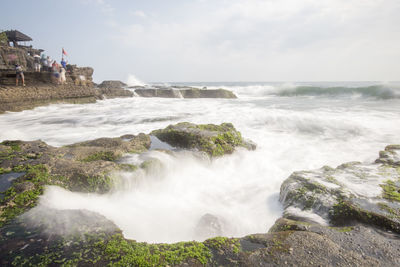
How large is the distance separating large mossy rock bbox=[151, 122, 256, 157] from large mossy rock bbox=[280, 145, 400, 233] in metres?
2.07

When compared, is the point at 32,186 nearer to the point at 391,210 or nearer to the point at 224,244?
the point at 224,244

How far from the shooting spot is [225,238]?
2.13 metres

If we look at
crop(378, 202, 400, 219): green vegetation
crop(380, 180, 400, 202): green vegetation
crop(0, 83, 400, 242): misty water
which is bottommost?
crop(0, 83, 400, 242): misty water

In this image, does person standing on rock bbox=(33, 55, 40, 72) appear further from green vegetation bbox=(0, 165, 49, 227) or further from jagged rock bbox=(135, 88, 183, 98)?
green vegetation bbox=(0, 165, 49, 227)

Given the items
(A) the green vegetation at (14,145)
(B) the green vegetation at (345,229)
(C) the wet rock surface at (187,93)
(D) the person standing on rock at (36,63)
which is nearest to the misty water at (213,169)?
(B) the green vegetation at (345,229)

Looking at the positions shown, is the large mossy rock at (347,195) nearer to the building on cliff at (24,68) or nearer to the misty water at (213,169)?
the misty water at (213,169)

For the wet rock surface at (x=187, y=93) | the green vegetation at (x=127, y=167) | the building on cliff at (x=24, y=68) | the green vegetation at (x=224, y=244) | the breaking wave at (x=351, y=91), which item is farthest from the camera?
the wet rock surface at (x=187, y=93)

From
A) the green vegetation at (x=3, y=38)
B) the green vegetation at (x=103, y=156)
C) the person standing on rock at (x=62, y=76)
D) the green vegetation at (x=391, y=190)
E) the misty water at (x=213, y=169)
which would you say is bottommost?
the misty water at (x=213, y=169)

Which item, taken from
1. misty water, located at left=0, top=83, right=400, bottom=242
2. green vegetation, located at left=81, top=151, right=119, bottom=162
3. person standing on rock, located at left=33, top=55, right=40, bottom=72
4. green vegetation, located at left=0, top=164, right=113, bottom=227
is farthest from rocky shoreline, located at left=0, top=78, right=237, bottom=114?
green vegetation, located at left=0, top=164, right=113, bottom=227

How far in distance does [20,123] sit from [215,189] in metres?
9.82

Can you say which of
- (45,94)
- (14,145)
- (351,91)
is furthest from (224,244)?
(351,91)

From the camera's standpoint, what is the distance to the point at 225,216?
319 centimetres

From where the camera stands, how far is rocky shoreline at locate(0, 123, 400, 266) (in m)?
1.82

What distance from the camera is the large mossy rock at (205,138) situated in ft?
17.4
